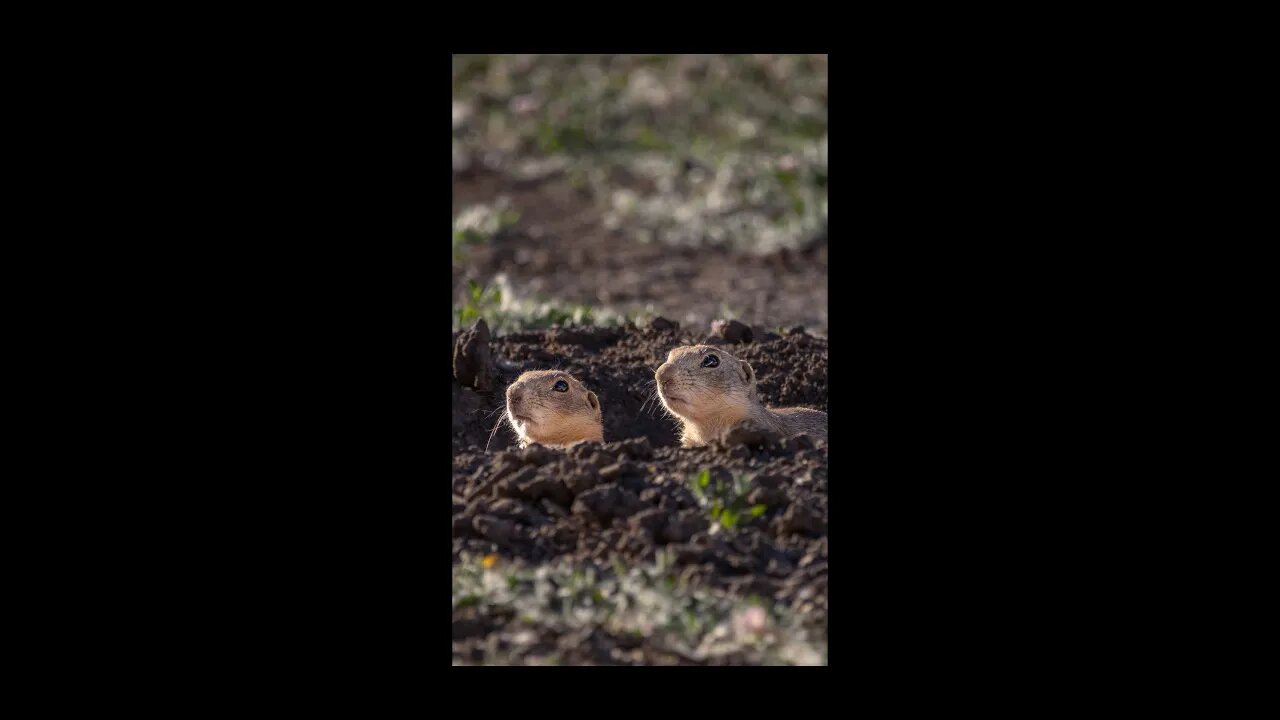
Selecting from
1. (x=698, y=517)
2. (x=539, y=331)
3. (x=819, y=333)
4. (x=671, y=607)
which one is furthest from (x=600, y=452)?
(x=819, y=333)

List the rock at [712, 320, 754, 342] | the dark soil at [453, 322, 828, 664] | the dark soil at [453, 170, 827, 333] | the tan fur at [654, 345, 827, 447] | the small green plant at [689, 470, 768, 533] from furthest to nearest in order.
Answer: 1. the dark soil at [453, 170, 827, 333]
2. the rock at [712, 320, 754, 342]
3. the tan fur at [654, 345, 827, 447]
4. the small green plant at [689, 470, 768, 533]
5. the dark soil at [453, 322, 828, 664]

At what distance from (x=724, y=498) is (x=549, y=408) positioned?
1647 mm

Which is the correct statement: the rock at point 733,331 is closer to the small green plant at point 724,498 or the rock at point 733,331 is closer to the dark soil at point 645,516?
the dark soil at point 645,516

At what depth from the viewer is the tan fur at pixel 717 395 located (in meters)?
5.68

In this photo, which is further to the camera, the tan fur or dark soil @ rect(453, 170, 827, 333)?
dark soil @ rect(453, 170, 827, 333)

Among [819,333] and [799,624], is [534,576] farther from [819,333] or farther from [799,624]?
[819,333]

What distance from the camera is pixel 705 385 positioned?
18.7ft

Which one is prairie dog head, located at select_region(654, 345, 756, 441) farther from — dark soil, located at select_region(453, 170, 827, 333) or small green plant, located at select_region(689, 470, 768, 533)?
dark soil, located at select_region(453, 170, 827, 333)

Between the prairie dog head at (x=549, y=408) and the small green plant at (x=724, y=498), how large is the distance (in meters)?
1.44

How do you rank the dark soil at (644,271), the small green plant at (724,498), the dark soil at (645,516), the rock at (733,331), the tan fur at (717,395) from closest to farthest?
the dark soil at (645,516)
the small green plant at (724,498)
the tan fur at (717,395)
the rock at (733,331)
the dark soil at (644,271)

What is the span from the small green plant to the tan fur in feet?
4.05

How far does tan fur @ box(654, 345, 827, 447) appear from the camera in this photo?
5676 mm

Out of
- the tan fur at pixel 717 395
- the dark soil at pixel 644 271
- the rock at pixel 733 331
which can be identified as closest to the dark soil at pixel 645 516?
the tan fur at pixel 717 395

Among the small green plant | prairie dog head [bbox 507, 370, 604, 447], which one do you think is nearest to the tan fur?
prairie dog head [bbox 507, 370, 604, 447]
